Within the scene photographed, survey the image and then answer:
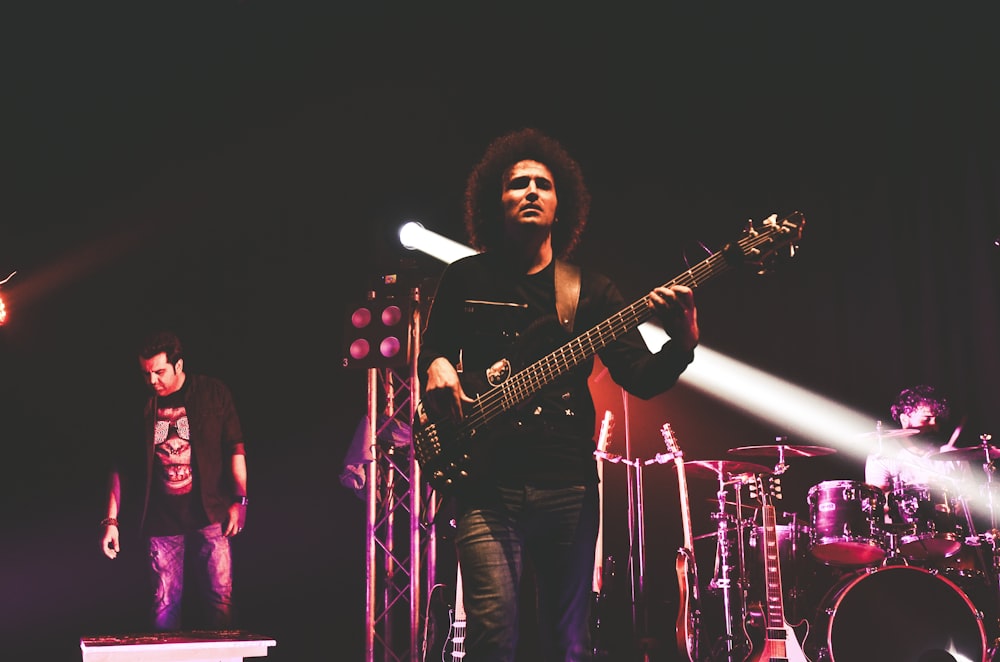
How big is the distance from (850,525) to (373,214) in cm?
466

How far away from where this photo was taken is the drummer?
557 centimetres

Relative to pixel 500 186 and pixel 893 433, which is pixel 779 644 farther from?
pixel 500 186

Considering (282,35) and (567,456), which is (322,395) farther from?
(567,456)

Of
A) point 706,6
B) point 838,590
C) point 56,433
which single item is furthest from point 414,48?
point 838,590

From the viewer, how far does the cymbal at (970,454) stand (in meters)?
5.25

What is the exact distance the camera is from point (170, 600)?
244 inches

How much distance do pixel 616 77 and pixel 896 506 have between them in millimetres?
3785

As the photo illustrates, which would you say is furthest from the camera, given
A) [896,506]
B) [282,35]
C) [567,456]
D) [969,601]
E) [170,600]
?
[282,35]

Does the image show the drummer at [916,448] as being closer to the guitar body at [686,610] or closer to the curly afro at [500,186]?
the guitar body at [686,610]

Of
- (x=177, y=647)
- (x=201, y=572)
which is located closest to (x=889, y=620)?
(x=177, y=647)

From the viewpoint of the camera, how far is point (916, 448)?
5.96 m

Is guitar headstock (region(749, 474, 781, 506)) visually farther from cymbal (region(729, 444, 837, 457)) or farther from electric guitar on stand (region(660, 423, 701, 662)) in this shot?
electric guitar on stand (region(660, 423, 701, 662))

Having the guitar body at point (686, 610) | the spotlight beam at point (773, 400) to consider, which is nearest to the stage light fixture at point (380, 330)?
the spotlight beam at point (773, 400)

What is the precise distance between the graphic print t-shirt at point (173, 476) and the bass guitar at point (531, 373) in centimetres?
422
